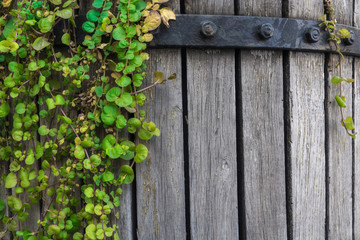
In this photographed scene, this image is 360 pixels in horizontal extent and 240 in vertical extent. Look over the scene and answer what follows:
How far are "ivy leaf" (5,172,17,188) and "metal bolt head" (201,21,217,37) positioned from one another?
958mm

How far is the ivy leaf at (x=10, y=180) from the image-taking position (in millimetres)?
1640

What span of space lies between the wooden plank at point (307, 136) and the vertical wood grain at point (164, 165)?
46cm

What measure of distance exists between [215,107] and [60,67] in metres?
0.61

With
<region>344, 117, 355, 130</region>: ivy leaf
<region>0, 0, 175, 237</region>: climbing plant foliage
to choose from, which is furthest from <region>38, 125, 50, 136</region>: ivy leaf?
<region>344, 117, 355, 130</region>: ivy leaf

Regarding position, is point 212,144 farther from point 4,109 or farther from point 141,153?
point 4,109

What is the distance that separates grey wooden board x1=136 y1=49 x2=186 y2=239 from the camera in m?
1.56

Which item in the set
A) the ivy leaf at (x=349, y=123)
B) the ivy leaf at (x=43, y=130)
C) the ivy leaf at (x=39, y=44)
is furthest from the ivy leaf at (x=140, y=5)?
the ivy leaf at (x=349, y=123)

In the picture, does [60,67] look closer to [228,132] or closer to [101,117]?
[101,117]

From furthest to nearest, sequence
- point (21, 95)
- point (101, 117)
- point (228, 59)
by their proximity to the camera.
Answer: point (21, 95) → point (228, 59) → point (101, 117)

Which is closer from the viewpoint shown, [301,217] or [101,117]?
[101,117]

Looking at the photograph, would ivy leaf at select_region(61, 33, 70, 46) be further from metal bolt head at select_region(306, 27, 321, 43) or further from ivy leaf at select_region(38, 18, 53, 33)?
metal bolt head at select_region(306, 27, 321, 43)

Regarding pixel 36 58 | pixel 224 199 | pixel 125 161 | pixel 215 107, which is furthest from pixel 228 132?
pixel 36 58

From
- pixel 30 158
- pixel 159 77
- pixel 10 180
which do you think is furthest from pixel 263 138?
pixel 10 180

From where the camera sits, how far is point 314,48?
166 centimetres
